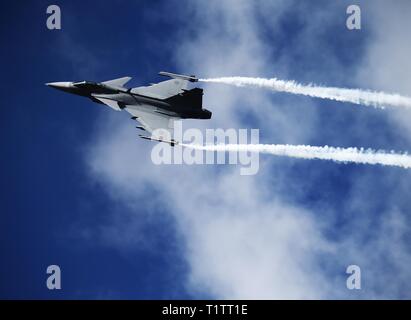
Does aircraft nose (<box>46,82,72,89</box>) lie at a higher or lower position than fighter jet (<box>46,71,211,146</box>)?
higher

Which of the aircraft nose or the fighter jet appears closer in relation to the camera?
the fighter jet

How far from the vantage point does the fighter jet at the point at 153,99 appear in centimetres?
5478

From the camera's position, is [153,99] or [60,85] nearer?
[153,99]

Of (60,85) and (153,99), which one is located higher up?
(60,85)

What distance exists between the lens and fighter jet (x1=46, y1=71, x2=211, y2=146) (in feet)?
180

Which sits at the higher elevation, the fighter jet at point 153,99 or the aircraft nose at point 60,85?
the aircraft nose at point 60,85

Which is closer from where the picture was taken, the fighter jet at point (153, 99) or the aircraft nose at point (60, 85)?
the fighter jet at point (153, 99)

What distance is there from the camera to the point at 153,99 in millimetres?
55656
